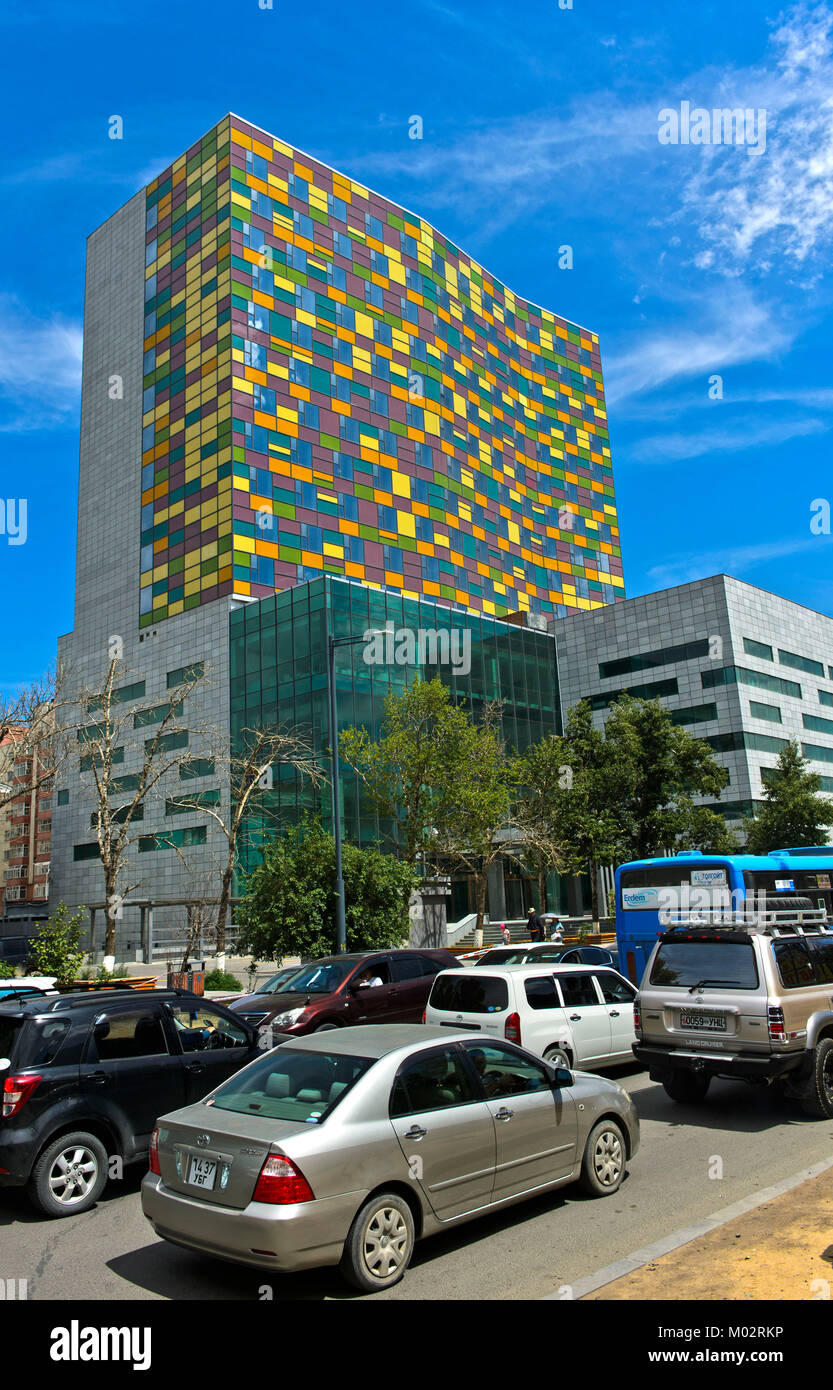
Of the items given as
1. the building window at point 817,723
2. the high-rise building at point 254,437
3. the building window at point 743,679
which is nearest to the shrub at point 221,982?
the high-rise building at point 254,437

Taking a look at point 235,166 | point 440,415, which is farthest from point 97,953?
point 235,166

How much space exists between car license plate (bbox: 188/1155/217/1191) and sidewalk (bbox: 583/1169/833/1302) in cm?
222

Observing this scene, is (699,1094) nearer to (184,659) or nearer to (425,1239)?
(425,1239)

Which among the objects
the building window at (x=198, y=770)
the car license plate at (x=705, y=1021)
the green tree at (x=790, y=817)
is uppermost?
the building window at (x=198, y=770)

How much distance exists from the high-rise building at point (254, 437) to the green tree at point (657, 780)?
47.3ft

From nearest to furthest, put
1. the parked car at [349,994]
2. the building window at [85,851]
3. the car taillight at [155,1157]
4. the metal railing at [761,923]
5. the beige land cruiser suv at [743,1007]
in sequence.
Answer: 1. the car taillight at [155,1157]
2. the beige land cruiser suv at [743,1007]
3. the metal railing at [761,923]
4. the parked car at [349,994]
5. the building window at [85,851]

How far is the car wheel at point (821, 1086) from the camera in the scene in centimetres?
958

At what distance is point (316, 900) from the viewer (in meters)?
23.7

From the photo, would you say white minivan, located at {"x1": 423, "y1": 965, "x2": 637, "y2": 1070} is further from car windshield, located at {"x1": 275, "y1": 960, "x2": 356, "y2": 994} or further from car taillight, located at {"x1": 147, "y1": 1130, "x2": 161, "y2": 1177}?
car taillight, located at {"x1": 147, "y1": 1130, "x2": 161, "y2": 1177}

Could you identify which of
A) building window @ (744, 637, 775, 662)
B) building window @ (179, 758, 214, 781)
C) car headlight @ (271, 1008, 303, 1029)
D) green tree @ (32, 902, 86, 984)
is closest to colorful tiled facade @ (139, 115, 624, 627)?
building window @ (179, 758, 214, 781)

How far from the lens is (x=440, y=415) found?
67.8 metres

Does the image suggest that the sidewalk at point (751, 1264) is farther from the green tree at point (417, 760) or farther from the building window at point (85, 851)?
the building window at point (85, 851)

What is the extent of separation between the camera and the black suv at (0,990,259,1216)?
743cm

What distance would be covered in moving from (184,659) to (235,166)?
30.7 m
